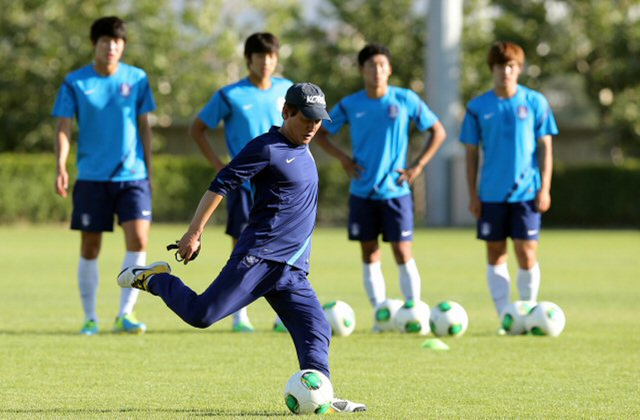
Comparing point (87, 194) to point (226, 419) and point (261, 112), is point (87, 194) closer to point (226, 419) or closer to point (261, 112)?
point (261, 112)

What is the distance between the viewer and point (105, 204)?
38.3ft

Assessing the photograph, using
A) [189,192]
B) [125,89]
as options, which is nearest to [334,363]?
[125,89]

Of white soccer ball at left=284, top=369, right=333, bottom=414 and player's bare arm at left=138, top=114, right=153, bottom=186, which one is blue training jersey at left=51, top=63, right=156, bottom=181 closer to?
player's bare arm at left=138, top=114, right=153, bottom=186

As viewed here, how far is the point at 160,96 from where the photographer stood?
44.8 metres

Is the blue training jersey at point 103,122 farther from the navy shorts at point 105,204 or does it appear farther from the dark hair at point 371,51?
the dark hair at point 371,51

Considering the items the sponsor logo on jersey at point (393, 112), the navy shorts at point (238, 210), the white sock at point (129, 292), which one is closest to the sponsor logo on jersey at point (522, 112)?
the sponsor logo on jersey at point (393, 112)

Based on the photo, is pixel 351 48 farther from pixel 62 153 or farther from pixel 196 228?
pixel 196 228

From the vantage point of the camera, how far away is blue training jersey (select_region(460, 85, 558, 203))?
11.9 metres

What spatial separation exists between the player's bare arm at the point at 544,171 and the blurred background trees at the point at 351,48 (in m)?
29.4

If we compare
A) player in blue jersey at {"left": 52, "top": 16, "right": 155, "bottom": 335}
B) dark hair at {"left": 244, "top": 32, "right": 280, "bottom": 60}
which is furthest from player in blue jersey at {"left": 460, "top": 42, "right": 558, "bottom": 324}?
player in blue jersey at {"left": 52, "top": 16, "right": 155, "bottom": 335}

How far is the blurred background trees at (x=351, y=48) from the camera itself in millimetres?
41156

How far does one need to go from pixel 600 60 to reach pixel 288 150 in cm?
3639

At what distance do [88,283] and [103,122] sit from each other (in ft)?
4.87

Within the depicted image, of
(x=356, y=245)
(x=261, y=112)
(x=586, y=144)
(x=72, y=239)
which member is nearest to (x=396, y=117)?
(x=261, y=112)
